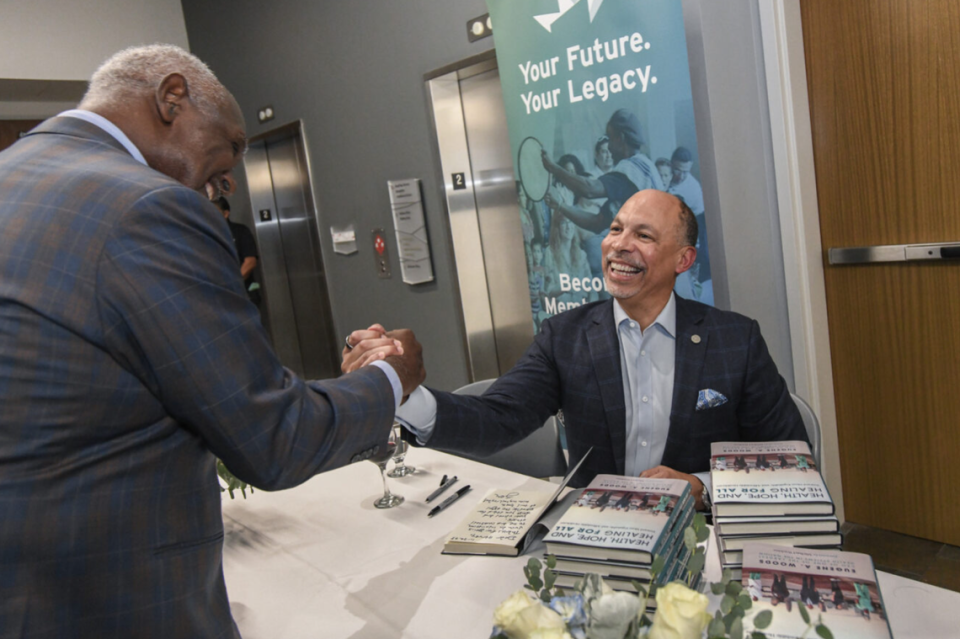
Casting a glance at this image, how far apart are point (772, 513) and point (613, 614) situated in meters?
0.58

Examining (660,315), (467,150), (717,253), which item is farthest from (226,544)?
(467,150)

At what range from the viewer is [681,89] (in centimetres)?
247

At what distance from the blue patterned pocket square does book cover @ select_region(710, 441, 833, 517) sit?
1.63 feet

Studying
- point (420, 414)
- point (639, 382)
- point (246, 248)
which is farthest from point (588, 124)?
point (246, 248)

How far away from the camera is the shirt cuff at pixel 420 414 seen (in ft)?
5.89

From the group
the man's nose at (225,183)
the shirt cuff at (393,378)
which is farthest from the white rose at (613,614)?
the man's nose at (225,183)

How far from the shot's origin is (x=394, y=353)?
1.64 metres

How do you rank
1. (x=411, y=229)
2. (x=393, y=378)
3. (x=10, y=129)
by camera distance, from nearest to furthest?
(x=393, y=378) → (x=411, y=229) → (x=10, y=129)

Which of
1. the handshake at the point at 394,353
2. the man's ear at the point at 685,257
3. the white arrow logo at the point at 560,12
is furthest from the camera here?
the white arrow logo at the point at 560,12

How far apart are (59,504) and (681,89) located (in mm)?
2248

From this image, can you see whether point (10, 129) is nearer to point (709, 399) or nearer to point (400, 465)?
point (400, 465)

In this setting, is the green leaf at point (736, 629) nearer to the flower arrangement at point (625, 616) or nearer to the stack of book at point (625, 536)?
the flower arrangement at point (625, 616)

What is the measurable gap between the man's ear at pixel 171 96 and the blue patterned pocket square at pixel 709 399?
1.50m

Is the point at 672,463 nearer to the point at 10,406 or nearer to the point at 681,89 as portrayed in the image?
the point at 681,89
